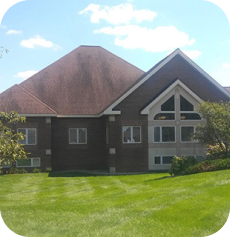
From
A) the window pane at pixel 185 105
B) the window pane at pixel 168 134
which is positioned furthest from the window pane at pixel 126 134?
the window pane at pixel 185 105

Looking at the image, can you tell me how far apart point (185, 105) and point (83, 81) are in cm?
819

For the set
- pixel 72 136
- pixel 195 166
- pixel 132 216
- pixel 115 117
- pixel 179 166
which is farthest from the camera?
pixel 72 136

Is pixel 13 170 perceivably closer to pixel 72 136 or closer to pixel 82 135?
pixel 72 136

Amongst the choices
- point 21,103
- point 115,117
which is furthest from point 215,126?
point 21,103

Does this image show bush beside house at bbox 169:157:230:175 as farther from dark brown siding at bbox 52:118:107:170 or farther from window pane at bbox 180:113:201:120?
dark brown siding at bbox 52:118:107:170

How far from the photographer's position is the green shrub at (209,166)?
16.4 metres

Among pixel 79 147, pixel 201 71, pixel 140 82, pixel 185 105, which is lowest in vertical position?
pixel 79 147

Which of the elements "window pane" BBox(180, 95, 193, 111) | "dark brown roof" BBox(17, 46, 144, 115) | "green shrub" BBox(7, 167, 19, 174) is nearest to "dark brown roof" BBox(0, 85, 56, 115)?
"dark brown roof" BBox(17, 46, 144, 115)

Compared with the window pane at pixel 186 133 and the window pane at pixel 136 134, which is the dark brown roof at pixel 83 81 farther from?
the window pane at pixel 186 133

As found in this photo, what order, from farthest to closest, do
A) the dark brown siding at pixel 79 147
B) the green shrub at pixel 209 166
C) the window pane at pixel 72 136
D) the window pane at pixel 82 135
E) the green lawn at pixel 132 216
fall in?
the window pane at pixel 82 135, the window pane at pixel 72 136, the dark brown siding at pixel 79 147, the green shrub at pixel 209 166, the green lawn at pixel 132 216

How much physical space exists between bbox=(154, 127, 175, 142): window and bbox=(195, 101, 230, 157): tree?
4.97 m

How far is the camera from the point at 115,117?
2398 centimetres

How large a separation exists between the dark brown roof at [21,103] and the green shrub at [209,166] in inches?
439

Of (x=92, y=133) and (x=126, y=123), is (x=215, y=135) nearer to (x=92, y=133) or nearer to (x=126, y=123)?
(x=126, y=123)
